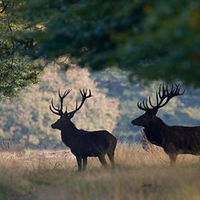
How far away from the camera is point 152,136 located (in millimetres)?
14266

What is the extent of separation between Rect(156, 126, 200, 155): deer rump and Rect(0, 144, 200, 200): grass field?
0.80 meters

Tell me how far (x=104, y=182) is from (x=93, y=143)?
335 cm

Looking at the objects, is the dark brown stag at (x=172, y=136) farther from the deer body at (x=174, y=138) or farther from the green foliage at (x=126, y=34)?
the green foliage at (x=126, y=34)

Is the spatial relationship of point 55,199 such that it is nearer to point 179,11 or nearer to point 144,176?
point 144,176

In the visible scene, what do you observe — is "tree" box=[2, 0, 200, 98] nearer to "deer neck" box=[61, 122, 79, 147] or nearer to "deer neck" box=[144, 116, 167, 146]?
"deer neck" box=[144, 116, 167, 146]

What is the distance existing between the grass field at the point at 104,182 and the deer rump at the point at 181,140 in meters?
0.80

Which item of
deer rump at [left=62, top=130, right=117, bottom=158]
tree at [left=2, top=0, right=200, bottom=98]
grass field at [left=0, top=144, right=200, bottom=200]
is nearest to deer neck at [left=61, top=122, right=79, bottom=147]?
deer rump at [left=62, top=130, right=117, bottom=158]

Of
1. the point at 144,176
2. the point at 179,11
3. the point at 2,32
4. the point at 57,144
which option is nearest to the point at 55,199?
the point at 144,176

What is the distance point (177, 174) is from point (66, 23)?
3892 millimetres

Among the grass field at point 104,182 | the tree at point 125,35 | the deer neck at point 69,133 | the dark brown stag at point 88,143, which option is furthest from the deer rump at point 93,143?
the tree at point 125,35

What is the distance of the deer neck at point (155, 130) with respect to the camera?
46.3 ft

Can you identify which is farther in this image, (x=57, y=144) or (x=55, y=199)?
(x=57, y=144)

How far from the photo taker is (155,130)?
46.6 feet

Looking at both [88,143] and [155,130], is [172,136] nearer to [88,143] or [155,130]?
[155,130]
